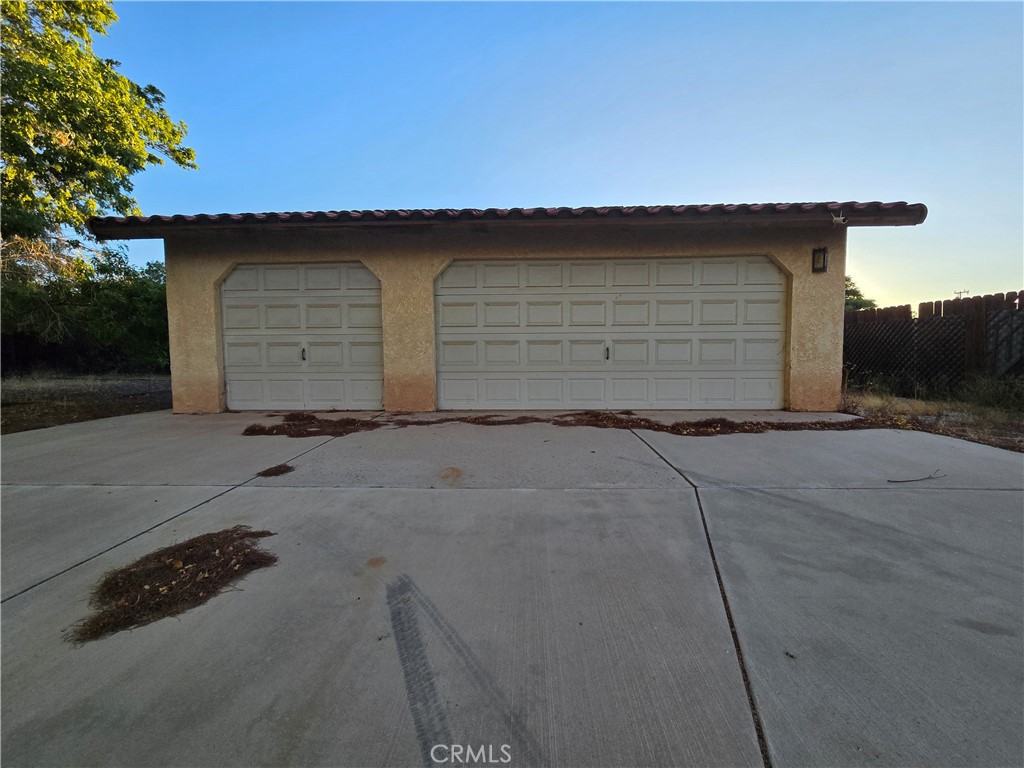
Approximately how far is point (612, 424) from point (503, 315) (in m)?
2.46

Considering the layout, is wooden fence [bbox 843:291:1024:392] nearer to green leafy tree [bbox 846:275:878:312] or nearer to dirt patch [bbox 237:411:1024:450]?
dirt patch [bbox 237:411:1024:450]

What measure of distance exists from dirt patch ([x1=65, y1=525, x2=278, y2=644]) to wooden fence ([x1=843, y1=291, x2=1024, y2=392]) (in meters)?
10.4

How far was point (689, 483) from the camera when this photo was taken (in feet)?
11.5

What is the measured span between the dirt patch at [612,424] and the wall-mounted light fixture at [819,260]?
2.21m

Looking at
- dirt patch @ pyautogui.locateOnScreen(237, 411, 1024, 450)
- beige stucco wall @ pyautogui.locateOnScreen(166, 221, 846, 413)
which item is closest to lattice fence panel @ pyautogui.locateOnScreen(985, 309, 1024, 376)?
dirt patch @ pyautogui.locateOnScreen(237, 411, 1024, 450)

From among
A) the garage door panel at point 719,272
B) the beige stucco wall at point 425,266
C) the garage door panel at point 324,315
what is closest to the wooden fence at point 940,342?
the beige stucco wall at point 425,266

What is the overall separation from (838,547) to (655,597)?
1243 millimetres

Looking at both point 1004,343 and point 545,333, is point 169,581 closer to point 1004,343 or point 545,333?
point 545,333

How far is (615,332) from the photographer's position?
704cm

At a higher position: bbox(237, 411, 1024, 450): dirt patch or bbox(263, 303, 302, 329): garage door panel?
bbox(263, 303, 302, 329): garage door panel

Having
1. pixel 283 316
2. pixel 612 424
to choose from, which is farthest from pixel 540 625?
pixel 283 316

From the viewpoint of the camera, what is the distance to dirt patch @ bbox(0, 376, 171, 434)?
6.92 m

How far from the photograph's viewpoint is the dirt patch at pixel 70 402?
22.7 feet

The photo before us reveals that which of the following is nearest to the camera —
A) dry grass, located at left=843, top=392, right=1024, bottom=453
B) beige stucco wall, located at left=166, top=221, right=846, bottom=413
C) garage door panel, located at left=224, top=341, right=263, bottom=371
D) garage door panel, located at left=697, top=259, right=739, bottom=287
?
dry grass, located at left=843, top=392, right=1024, bottom=453
